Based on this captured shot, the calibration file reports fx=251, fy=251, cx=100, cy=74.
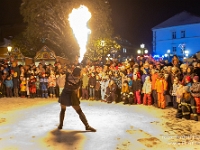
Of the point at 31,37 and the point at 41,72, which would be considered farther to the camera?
the point at 31,37

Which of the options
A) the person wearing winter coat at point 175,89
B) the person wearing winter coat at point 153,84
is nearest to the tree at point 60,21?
A: the person wearing winter coat at point 153,84

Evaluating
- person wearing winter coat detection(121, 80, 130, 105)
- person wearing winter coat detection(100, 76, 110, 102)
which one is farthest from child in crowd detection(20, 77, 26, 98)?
person wearing winter coat detection(121, 80, 130, 105)

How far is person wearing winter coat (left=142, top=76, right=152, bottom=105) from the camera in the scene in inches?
401

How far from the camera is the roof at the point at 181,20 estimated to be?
44.4 m

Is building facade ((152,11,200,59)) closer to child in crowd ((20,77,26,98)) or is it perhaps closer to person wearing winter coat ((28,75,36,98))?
person wearing winter coat ((28,75,36,98))

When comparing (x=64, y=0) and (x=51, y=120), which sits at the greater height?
(x=64, y=0)

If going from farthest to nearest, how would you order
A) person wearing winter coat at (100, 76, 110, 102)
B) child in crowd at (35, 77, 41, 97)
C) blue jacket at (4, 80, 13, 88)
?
blue jacket at (4, 80, 13, 88) → child in crowd at (35, 77, 41, 97) → person wearing winter coat at (100, 76, 110, 102)

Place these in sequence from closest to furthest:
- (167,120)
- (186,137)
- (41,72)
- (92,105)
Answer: (186,137), (167,120), (92,105), (41,72)

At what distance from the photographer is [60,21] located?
67.7 feet

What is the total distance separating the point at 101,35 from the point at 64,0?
405 cm

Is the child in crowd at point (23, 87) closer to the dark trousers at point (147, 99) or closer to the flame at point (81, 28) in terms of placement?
the flame at point (81, 28)

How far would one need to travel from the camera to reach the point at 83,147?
541 cm

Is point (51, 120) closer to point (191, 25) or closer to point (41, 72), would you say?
point (41, 72)

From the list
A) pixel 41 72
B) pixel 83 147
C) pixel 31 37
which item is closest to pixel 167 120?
pixel 83 147
